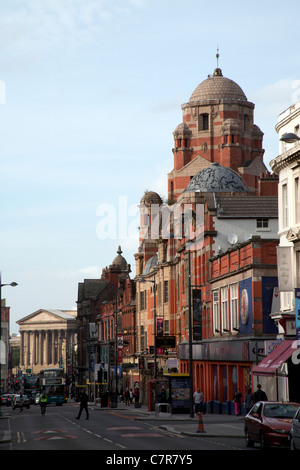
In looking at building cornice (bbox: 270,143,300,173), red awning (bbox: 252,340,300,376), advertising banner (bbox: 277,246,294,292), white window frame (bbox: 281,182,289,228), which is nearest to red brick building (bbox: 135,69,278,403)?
red awning (bbox: 252,340,300,376)

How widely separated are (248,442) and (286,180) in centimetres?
1760

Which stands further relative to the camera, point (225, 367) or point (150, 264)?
point (150, 264)

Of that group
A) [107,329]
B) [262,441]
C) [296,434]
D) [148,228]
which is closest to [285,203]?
[262,441]

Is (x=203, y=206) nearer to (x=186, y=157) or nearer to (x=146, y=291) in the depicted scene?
(x=146, y=291)

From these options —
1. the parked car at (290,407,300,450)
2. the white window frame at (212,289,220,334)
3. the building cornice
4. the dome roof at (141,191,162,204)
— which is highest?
the dome roof at (141,191,162,204)

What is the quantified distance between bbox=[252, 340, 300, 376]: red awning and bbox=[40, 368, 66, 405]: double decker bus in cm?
6135

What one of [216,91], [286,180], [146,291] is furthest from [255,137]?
[286,180]

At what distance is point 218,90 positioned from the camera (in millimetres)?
108062

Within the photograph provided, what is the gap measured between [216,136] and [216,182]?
29.3 meters

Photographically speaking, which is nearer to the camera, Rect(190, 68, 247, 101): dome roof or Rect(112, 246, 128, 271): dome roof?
Rect(190, 68, 247, 101): dome roof

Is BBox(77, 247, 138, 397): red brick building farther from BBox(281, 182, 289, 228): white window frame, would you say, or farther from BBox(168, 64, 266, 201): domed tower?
BBox(281, 182, 289, 228): white window frame

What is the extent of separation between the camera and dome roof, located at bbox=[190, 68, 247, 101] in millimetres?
107625

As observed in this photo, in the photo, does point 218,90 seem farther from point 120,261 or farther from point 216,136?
point 120,261

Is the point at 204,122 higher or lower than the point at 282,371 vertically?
higher
